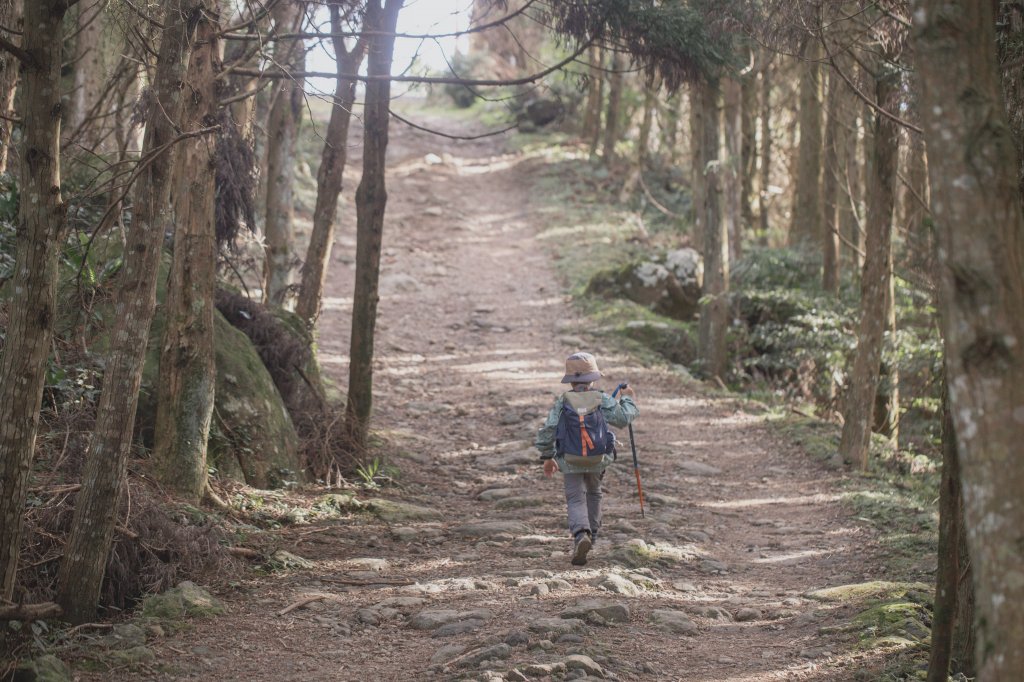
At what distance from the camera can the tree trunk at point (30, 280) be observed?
4.60 metres

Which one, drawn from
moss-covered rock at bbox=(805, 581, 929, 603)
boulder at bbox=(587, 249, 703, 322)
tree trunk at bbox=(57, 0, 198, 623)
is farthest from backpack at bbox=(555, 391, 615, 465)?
boulder at bbox=(587, 249, 703, 322)

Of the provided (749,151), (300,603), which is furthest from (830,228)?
(300,603)

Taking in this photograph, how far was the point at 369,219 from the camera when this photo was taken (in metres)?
9.98

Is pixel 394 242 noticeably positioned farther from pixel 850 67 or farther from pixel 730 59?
pixel 730 59

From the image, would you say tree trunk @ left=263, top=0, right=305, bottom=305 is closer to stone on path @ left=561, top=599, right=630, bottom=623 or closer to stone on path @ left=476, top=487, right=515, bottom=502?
stone on path @ left=476, top=487, right=515, bottom=502

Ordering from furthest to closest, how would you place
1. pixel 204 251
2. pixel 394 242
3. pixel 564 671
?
pixel 394 242 → pixel 204 251 → pixel 564 671

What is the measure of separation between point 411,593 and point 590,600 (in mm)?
1373

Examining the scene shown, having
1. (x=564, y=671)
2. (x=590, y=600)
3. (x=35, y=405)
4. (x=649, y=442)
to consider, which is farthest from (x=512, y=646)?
(x=649, y=442)

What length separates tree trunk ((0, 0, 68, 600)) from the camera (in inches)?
181

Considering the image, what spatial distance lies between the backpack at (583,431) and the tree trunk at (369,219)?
316cm

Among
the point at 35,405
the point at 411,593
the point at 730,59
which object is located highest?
the point at 730,59

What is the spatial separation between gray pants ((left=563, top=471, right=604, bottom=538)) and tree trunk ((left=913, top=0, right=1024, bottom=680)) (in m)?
4.64

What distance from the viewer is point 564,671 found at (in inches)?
200

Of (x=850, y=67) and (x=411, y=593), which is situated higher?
(x=850, y=67)
